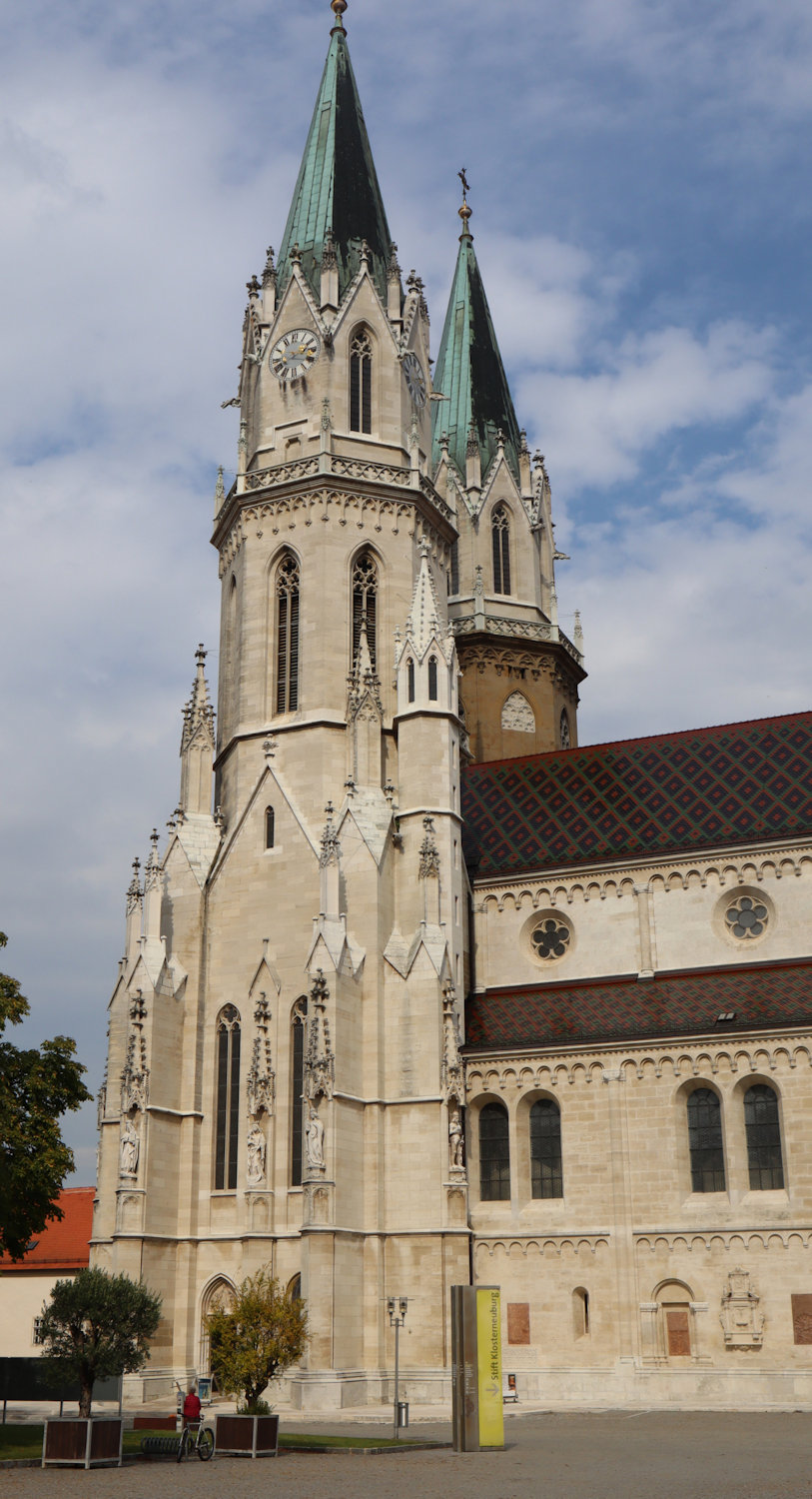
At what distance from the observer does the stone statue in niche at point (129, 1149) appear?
1329 inches

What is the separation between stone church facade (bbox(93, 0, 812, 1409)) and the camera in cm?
3178

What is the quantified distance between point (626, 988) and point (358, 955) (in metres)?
6.50

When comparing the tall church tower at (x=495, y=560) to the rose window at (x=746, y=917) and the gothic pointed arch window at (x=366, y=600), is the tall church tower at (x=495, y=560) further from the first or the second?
the rose window at (x=746, y=917)

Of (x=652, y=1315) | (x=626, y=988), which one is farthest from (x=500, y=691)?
(x=652, y=1315)

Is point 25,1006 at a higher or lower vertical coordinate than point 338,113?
lower

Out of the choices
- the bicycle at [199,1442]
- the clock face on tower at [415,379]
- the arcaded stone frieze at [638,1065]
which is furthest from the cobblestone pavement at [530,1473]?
the clock face on tower at [415,379]

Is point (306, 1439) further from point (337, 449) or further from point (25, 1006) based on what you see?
point (337, 449)

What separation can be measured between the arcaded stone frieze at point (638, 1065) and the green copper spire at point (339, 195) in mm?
21866

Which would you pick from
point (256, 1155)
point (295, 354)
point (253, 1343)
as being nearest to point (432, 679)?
point (295, 354)

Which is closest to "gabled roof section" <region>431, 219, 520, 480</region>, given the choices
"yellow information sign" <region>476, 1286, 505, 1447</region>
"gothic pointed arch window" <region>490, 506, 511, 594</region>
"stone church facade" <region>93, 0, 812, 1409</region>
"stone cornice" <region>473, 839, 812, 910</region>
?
"gothic pointed arch window" <region>490, 506, 511, 594</region>

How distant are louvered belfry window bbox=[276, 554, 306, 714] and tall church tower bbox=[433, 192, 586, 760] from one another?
775cm

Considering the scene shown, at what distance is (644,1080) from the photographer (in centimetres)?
3312

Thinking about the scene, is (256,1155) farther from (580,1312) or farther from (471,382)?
(471,382)

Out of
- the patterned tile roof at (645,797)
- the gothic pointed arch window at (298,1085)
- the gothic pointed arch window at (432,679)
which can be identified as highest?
the gothic pointed arch window at (432,679)
